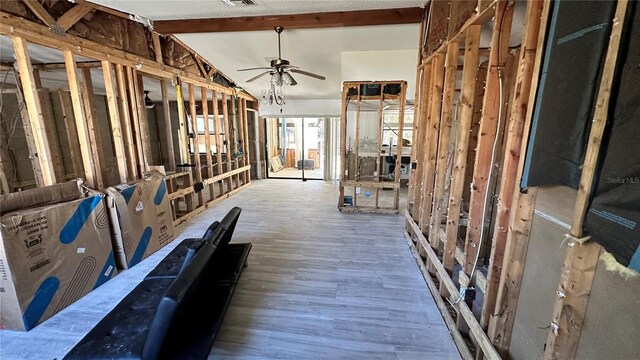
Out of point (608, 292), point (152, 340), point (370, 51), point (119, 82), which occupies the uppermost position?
point (370, 51)

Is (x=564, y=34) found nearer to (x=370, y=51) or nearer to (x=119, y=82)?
(x=370, y=51)

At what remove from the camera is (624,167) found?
2.71 ft

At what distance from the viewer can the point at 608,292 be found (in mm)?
941

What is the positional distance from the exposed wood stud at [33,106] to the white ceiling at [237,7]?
100 centimetres

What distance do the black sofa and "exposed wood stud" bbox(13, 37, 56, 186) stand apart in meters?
1.56

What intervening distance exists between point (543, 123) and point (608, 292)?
2.37 feet

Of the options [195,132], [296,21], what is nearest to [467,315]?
[296,21]

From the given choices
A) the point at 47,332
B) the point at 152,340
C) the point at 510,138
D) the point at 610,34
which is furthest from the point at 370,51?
the point at 47,332

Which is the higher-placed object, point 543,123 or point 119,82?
point 119,82

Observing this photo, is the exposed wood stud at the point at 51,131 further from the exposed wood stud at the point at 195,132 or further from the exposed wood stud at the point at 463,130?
the exposed wood stud at the point at 463,130

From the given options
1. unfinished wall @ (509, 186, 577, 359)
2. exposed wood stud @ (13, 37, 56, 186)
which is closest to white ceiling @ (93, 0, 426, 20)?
exposed wood stud @ (13, 37, 56, 186)

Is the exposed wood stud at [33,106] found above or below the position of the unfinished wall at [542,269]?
above

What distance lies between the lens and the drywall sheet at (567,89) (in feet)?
3.08

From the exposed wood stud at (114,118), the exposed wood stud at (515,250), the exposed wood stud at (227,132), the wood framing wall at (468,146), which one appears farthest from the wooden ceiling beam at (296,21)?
the exposed wood stud at (515,250)
